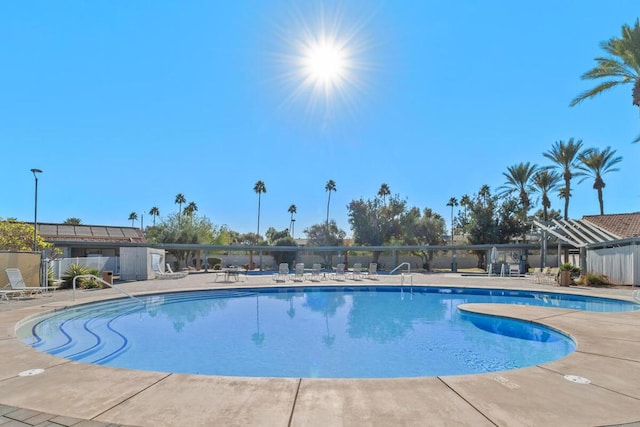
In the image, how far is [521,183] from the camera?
3241 centimetres

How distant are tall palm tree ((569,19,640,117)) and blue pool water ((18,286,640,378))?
31.9 ft

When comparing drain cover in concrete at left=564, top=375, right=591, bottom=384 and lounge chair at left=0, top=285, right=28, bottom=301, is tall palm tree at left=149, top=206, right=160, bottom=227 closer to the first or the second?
lounge chair at left=0, top=285, right=28, bottom=301

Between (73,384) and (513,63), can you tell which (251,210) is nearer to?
(513,63)

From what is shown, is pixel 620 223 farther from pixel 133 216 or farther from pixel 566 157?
pixel 133 216

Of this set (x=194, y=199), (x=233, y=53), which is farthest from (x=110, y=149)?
(x=194, y=199)

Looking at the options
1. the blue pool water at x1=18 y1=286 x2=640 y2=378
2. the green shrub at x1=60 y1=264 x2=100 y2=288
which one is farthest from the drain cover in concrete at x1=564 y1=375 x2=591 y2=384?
the green shrub at x1=60 y1=264 x2=100 y2=288

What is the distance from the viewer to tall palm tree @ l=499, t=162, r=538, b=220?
105 ft

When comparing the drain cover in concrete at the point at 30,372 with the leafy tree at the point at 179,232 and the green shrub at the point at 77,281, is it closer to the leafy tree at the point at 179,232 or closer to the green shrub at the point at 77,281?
the green shrub at the point at 77,281

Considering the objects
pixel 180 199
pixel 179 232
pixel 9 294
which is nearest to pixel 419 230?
pixel 179 232

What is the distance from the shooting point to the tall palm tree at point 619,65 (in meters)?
14.3

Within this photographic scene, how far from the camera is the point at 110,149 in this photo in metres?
20.9

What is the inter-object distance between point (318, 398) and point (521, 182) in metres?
34.4

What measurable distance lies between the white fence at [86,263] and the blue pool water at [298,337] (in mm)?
6378

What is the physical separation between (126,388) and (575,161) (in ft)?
108
